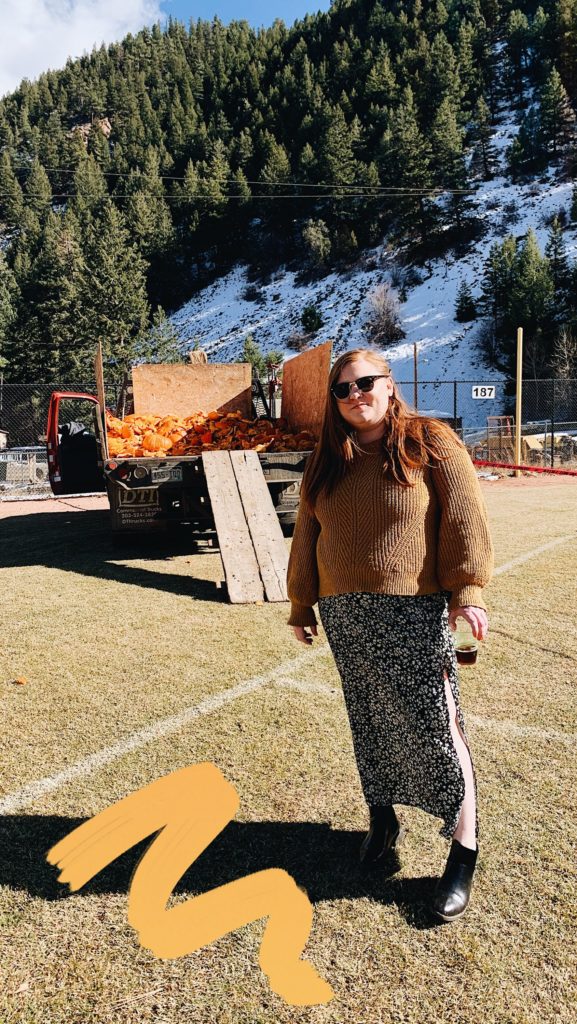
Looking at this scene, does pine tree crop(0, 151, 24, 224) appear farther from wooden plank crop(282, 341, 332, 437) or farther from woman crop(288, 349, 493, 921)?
woman crop(288, 349, 493, 921)

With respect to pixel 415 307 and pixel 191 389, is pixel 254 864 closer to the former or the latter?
pixel 191 389

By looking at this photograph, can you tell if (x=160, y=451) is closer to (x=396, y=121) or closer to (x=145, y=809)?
(x=145, y=809)

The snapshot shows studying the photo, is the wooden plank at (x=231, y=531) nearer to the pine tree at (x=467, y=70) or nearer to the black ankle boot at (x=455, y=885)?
the black ankle boot at (x=455, y=885)

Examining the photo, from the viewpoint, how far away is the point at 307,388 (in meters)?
8.34

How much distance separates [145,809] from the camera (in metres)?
2.62

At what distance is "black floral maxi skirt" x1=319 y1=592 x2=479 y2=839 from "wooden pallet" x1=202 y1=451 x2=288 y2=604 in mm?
3626

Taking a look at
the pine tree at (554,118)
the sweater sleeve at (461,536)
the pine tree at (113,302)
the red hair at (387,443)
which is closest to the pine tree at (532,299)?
the pine tree at (113,302)

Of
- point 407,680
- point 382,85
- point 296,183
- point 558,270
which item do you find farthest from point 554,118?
point 407,680

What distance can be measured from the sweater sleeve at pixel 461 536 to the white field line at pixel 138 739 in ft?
6.17

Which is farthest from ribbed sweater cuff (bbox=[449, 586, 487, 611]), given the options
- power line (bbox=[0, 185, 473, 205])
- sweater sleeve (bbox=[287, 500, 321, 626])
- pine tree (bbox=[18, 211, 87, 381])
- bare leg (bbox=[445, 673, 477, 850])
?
power line (bbox=[0, 185, 473, 205])

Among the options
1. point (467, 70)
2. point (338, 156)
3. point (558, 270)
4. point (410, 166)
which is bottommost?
point (558, 270)

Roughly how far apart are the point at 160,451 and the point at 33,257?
70.3 metres

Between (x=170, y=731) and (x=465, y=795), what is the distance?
1.68 metres

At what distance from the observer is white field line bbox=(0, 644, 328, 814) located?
2.73 meters
